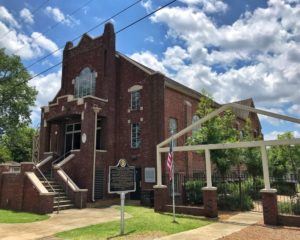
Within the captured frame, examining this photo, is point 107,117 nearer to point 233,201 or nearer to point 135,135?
point 135,135

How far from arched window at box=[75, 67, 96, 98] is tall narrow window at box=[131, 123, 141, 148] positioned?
468 cm

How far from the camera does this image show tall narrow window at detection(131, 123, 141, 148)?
23.8m

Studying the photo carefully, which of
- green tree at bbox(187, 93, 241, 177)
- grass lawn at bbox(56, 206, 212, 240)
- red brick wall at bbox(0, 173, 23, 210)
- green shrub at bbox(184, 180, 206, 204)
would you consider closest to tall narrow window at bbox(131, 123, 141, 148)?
green tree at bbox(187, 93, 241, 177)

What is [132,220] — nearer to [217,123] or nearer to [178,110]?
[217,123]

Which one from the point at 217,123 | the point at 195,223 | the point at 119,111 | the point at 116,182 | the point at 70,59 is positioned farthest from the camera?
the point at 70,59

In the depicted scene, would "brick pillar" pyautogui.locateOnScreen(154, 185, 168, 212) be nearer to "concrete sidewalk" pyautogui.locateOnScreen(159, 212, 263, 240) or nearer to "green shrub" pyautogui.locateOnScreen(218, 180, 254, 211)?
"green shrub" pyautogui.locateOnScreen(218, 180, 254, 211)

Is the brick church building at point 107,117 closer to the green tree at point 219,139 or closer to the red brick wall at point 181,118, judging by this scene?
the red brick wall at point 181,118

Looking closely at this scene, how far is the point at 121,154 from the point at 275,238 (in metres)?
15.3

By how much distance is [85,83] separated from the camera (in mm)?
26812

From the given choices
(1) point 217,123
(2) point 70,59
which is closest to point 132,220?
(1) point 217,123

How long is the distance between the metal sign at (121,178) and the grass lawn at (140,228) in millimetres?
1519

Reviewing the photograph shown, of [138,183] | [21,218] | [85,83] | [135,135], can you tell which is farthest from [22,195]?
[85,83]

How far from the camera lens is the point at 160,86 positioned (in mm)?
23062

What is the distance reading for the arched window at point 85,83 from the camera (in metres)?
26.2
